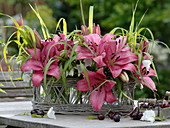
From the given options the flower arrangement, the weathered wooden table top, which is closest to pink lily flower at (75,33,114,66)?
the flower arrangement

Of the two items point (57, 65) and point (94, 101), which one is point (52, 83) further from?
point (94, 101)

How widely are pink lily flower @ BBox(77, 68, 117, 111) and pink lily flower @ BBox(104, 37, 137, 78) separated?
2.1 inches

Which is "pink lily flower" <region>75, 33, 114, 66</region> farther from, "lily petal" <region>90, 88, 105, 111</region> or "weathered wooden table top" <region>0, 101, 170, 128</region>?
"weathered wooden table top" <region>0, 101, 170, 128</region>

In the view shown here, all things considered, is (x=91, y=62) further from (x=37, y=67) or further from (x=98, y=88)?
(x=37, y=67)

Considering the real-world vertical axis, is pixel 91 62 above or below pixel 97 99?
above

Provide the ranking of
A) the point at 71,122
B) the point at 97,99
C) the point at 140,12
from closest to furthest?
the point at 71,122 → the point at 97,99 → the point at 140,12

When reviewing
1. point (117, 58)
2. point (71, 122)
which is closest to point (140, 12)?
point (117, 58)

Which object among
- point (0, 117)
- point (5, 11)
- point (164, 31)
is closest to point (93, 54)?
point (0, 117)

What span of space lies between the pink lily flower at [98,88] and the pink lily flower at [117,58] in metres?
0.05

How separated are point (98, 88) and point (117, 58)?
0.45 feet

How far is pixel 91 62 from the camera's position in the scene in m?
1.53

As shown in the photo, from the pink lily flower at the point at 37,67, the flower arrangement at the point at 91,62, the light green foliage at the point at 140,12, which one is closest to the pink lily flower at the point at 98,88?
the flower arrangement at the point at 91,62

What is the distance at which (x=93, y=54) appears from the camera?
1.52 meters

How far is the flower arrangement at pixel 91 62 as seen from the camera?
1.50 metres
